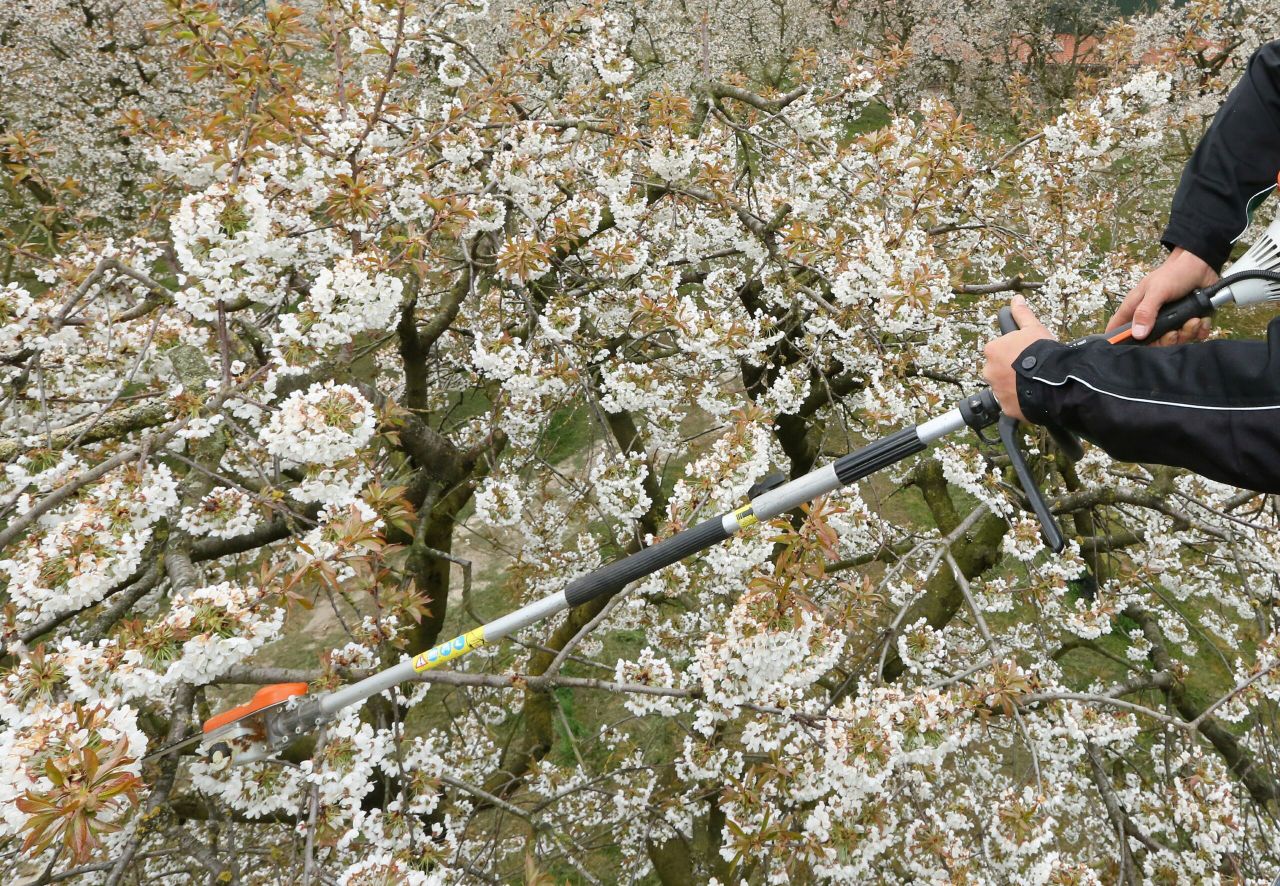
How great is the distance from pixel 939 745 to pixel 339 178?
255 centimetres

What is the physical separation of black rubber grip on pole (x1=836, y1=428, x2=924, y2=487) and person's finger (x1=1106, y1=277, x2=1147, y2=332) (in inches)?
24.7

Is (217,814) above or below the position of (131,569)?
below

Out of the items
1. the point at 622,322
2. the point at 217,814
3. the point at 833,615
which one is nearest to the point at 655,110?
the point at 622,322

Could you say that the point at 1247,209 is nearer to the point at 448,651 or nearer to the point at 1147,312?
the point at 1147,312

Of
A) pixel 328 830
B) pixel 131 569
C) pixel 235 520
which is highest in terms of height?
pixel 235 520

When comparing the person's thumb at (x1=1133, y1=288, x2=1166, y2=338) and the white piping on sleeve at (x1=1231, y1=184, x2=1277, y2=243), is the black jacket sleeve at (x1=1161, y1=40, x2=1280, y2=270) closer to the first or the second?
the white piping on sleeve at (x1=1231, y1=184, x2=1277, y2=243)

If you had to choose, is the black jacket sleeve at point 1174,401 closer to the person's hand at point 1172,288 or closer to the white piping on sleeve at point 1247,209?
the person's hand at point 1172,288

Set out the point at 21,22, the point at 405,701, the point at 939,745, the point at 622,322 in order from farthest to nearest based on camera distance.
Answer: the point at 21,22
the point at 622,322
the point at 405,701
the point at 939,745

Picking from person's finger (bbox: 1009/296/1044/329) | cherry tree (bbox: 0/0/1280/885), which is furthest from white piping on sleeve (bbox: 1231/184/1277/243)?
cherry tree (bbox: 0/0/1280/885)

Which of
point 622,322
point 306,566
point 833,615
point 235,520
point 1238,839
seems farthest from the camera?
point 622,322

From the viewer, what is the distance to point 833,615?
2.54 meters

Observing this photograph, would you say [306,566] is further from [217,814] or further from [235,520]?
[217,814]

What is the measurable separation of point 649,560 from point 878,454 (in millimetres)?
550

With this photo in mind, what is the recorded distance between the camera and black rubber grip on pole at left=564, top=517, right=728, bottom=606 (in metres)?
1.56
